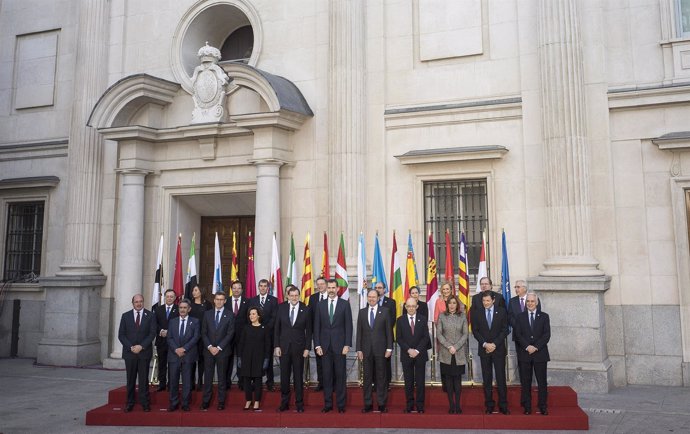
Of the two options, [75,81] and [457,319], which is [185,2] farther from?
[457,319]

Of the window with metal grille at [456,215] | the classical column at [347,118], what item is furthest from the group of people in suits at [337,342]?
the classical column at [347,118]

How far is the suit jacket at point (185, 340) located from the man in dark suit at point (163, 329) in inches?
22.3

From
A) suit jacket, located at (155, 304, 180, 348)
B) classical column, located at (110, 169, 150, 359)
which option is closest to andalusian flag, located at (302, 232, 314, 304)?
suit jacket, located at (155, 304, 180, 348)

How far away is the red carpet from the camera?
8781 millimetres

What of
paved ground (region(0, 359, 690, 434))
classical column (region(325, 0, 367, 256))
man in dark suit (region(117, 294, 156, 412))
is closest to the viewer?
paved ground (region(0, 359, 690, 434))

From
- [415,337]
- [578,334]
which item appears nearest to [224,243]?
[415,337]

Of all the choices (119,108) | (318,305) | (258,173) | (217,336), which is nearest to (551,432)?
(318,305)

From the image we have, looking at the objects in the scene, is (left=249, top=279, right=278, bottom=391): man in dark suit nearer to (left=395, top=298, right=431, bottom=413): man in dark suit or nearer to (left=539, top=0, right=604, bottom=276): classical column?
(left=395, top=298, right=431, bottom=413): man in dark suit

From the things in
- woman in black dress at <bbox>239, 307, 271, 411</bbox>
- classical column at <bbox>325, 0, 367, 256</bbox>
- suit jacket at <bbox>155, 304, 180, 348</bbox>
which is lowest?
woman in black dress at <bbox>239, 307, 271, 411</bbox>

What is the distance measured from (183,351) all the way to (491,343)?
4.56 m

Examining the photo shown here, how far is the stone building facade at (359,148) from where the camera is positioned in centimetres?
1159

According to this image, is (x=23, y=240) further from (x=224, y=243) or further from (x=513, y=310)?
(x=513, y=310)

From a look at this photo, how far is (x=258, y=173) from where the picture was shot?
13695mm

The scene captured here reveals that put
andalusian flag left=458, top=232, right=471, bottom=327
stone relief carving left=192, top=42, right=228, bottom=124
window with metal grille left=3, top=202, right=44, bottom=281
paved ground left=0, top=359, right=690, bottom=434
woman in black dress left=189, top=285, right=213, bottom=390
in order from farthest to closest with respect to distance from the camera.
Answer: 1. window with metal grille left=3, top=202, right=44, bottom=281
2. stone relief carving left=192, top=42, right=228, bottom=124
3. andalusian flag left=458, top=232, right=471, bottom=327
4. woman in black dress left=189, top=285, right=213, bottom=390
5. paved ground left=0, top=359, right=690, bottom=434
